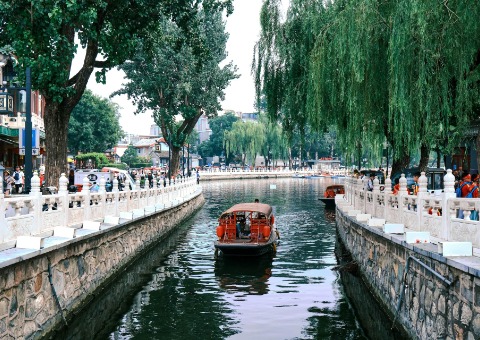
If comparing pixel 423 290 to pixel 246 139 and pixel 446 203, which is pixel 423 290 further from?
pixel 246 139

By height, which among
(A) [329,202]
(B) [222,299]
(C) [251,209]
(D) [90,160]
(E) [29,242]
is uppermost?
(D) [90,160]

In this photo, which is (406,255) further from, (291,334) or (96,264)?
(96,264)

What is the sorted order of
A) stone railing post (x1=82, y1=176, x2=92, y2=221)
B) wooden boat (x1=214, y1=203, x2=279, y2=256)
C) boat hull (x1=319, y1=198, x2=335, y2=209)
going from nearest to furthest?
stone railing post (x1=82, y1=176, x2=92, y2=221), wooden boat (x1=214, y1=203, x2=279, y2=256), boat hull (x1=319, y1=198, x2=335, y2=209)

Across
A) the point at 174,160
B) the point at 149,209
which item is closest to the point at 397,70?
the point at 149,209

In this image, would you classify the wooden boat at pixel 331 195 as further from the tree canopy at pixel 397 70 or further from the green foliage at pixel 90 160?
the green foliage at pixel 90 160

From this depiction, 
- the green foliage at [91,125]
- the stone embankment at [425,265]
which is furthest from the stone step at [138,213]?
the green foliage at [91,125]

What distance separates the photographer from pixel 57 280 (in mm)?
11844

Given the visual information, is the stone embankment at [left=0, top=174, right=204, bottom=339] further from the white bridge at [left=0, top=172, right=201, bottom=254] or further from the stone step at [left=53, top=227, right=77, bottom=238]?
the stone step at [left=53, top=227, right=77, bottom=238]

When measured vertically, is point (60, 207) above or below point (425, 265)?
above

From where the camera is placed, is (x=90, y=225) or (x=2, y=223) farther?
(x=90, y=225)

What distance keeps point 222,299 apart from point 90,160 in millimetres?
53295

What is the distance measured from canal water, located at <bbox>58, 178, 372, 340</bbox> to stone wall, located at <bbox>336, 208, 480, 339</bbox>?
1.08 metres

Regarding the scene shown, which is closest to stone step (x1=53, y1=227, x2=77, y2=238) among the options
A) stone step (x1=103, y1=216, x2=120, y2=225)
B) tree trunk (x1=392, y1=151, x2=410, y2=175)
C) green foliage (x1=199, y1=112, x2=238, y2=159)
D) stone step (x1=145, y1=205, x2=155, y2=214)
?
stone step (x1=103, y1=216, x2=120, y2=225)

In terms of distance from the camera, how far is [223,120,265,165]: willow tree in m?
101
